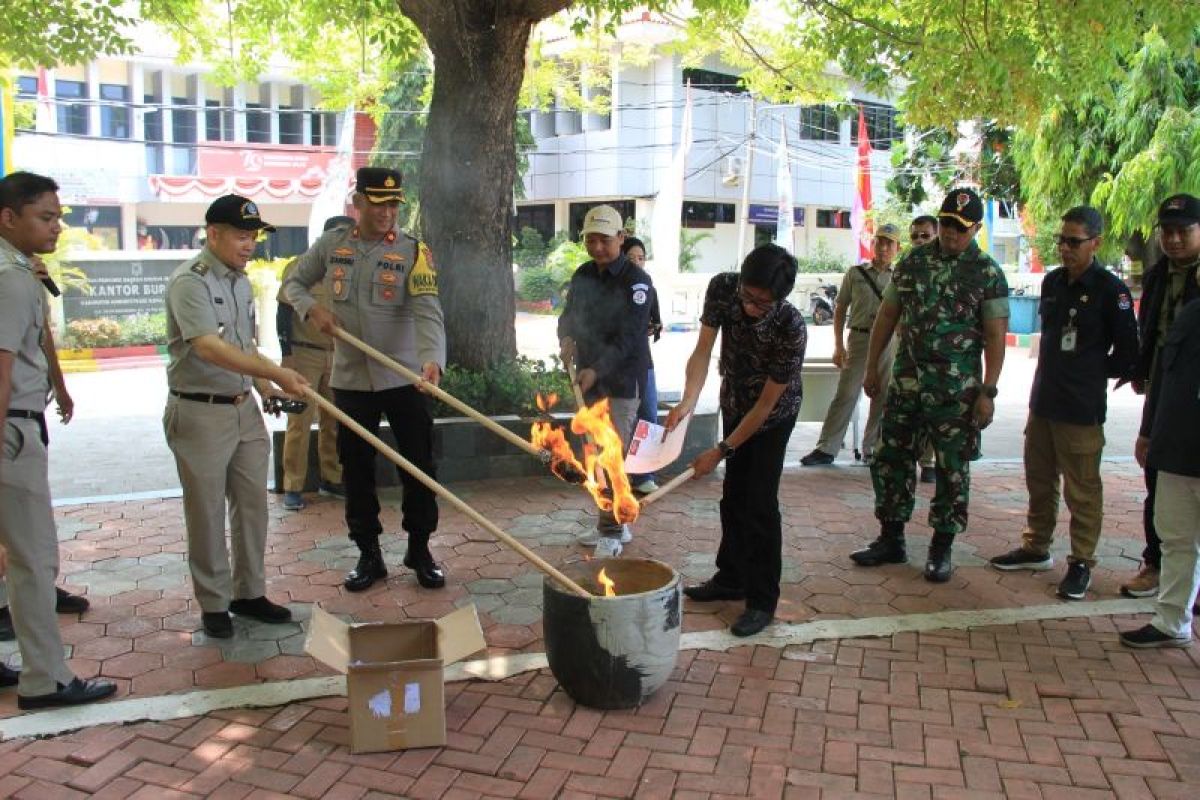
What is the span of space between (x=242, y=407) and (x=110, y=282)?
50.3 ft

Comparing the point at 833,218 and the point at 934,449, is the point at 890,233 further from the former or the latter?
the point at 833,218

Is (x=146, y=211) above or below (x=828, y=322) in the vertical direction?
above

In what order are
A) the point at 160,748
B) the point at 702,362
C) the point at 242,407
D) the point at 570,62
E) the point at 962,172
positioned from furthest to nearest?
the point at 570,62 < the point at 962,172 < the point at 702,362 < the point at 242,407 < the point at 160,748

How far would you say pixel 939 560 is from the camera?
5.25m

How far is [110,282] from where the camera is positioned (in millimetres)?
17531

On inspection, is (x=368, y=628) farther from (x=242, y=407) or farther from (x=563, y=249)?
(x=563, y=249)

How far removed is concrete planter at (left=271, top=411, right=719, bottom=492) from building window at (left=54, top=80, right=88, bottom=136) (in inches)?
1083

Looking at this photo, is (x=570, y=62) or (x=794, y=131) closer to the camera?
(x=570, y=62)

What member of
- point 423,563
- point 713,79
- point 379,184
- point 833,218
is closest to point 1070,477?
point 423,563

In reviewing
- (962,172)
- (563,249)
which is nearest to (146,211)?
(563,249)

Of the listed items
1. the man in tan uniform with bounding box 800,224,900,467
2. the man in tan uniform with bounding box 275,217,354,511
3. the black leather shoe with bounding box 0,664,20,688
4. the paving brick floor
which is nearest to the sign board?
the man in tan uniform with bounding box 275,217,354,511

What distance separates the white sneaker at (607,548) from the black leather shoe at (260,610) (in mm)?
1852

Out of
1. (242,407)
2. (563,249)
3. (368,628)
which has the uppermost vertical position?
(563,249)

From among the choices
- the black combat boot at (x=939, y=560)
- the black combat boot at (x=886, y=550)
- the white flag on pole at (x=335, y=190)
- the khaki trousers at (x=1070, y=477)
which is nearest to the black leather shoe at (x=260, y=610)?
the black combat boot at (x=886, y=550)
